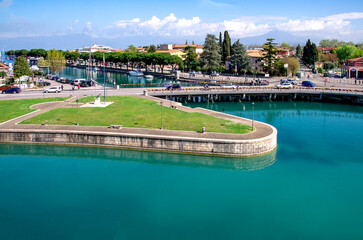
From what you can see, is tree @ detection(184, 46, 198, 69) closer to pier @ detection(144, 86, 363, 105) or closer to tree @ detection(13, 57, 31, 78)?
pier @ detection(144, 86, 363, 105)

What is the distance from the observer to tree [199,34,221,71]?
118875 mm

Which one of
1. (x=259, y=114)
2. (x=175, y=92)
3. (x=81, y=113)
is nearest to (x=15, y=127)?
(x=81, y=113)

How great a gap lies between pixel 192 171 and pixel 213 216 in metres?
9.60

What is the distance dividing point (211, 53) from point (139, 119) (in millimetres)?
78549

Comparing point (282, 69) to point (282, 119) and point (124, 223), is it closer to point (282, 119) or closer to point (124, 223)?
point (282, 119)

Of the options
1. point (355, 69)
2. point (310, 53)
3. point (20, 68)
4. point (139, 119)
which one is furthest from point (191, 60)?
point (139, 119)

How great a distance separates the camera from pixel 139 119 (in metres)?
46.3

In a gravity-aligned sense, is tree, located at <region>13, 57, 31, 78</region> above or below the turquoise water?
above

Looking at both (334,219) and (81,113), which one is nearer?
(334,219)

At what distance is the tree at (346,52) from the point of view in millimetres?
129875

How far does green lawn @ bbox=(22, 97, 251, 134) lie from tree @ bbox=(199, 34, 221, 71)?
68.2 meters

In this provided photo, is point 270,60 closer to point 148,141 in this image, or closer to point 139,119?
point 139,119

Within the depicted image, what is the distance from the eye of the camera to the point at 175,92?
72562 millimetres

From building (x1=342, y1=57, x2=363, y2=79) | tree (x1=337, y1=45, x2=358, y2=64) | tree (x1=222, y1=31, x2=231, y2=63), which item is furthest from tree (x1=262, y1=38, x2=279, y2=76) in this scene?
tree (x1=337, y1=45, x2=358, y2=64)
